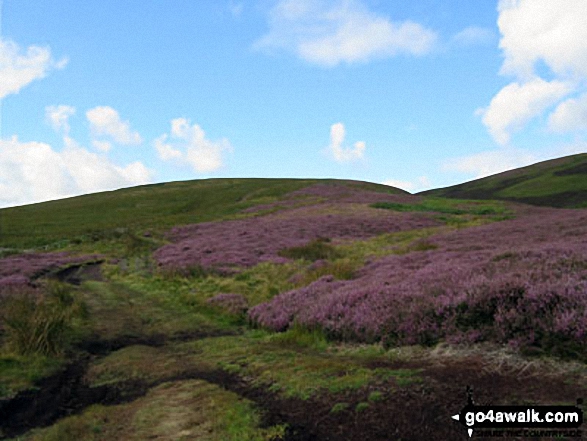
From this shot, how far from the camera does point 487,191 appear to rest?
12094 cm

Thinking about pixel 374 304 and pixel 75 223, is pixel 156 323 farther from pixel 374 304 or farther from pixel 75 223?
pixel 75 223

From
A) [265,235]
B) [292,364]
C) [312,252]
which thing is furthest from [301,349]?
[265,235]

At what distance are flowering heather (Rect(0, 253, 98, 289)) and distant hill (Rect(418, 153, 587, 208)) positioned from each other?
74.4 meters

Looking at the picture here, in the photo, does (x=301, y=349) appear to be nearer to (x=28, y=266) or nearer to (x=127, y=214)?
(x=28, y=266)

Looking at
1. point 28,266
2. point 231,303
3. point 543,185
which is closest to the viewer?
point 231,303

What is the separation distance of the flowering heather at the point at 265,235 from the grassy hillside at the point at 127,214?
1204cm

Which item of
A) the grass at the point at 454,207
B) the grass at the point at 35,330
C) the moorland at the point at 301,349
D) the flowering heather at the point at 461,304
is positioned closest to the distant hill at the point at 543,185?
the grass at the point at 454,207

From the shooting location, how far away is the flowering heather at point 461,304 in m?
8.50

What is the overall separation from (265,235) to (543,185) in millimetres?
90895

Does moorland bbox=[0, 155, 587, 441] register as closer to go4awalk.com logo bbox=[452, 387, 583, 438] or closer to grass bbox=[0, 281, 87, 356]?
grass bbox=[0, 281, 87, 356]

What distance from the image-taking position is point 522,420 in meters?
5.67

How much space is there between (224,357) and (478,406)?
6.72 meters

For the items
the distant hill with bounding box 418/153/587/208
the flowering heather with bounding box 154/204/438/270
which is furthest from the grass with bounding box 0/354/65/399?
the distant hill with bounding box 418/153/587/208

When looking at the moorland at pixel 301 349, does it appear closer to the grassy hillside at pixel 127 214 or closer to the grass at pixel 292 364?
the grass at pixel 292 364
